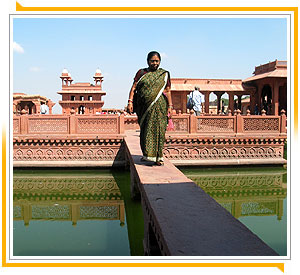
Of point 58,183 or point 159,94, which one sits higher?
point 159,94

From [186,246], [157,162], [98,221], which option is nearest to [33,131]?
[98,221]

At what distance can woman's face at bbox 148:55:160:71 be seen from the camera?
13.9ft

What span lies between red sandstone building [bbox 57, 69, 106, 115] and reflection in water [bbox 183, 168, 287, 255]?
91.9 feet

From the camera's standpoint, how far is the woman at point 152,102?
4250 mm

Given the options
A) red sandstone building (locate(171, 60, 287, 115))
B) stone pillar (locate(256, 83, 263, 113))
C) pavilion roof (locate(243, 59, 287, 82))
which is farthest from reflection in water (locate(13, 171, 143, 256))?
stone pillar (locate(256, 83, 263, 113))

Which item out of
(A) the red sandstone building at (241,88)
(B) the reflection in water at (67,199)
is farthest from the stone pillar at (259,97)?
(B) the reflection in water at (67,199)

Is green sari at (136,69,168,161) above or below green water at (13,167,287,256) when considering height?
above

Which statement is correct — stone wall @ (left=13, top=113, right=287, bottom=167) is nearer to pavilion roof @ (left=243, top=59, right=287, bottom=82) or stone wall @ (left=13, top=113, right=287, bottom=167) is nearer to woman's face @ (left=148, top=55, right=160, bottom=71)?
woman's face @ (left=148, top=55, right=160, bottom=71)

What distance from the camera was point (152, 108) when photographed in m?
4.31

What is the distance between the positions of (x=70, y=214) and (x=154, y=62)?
10.6ft

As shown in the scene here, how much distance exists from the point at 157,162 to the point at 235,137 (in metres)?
5.34

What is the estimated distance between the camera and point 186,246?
6.19 feet

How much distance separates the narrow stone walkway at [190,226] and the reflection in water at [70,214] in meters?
1.08
